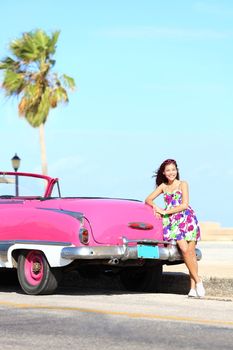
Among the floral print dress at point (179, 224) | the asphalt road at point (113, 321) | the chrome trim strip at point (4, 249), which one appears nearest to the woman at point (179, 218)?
the floral print dress at point (179, 224)

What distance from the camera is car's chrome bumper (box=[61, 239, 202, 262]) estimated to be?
35.6ft

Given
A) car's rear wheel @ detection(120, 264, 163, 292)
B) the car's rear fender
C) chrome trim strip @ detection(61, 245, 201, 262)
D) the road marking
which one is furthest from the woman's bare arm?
the road marking

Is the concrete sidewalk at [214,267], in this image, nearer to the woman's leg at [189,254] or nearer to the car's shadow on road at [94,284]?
the car's shadow on road at [94,284]

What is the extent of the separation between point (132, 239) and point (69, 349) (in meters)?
4.50

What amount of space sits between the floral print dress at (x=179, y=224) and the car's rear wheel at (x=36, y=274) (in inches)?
57.5

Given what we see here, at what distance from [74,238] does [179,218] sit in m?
1.39

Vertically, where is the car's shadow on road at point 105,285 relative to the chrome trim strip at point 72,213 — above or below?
below

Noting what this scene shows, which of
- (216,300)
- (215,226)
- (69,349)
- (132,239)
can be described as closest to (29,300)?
(132,239)

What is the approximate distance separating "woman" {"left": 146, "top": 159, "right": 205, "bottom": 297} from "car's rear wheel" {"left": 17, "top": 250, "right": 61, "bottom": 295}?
1487mm

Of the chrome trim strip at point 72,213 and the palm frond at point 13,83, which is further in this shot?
the palm frond at point 13,83

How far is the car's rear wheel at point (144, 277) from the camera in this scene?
41.0 ft

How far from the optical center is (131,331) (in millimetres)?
7773

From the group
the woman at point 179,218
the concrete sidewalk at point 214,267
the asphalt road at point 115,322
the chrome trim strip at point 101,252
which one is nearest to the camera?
the asphalt road at point 115,322

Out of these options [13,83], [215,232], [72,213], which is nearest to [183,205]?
[72,213]
